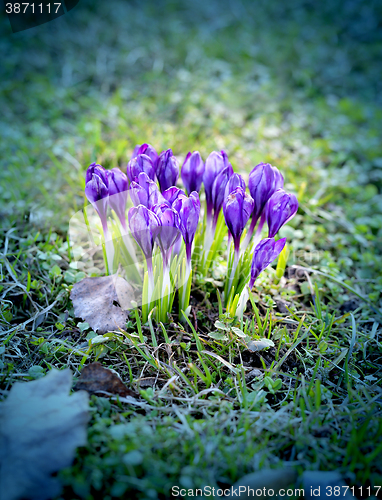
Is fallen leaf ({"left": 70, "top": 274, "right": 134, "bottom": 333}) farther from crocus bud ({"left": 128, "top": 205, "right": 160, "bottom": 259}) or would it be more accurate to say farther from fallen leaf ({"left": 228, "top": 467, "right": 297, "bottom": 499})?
fallen leaf ({"left": 228, "top": 467, "right": 297, "bottom": 499})

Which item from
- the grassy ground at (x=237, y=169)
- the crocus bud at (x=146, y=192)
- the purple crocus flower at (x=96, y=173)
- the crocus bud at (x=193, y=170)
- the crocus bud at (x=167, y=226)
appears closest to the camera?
the grassy ground at (x=237, y=169)

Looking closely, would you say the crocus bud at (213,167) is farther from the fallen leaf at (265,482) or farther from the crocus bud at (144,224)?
the fallen leaf at (265,482)

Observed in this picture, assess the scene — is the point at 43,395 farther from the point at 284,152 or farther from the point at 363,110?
the point at 363,110

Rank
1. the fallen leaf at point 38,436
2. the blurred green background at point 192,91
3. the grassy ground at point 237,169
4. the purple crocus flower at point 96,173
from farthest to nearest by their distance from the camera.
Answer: the blurred green background at point 192,91
the purple crocus flower at point 96,173
the grassy ground at point 237,169
the fallen leaf at point 38,436

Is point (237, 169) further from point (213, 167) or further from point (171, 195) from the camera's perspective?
point (171, 195)

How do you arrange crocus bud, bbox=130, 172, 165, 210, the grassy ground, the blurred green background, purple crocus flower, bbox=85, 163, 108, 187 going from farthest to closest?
the blurred green background
purple crocus flower, bbox=85, 163, 108, 187
crocus bud, bbox=130, 172, 165, 210
the grassy ground

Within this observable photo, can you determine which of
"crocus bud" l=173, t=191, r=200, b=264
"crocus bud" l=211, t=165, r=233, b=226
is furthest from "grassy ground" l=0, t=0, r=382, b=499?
"crocus bud" l=173, t=191, r=200, b=264

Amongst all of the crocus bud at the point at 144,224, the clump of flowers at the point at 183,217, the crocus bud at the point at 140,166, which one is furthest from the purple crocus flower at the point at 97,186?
the crocus bud at the point at 144,224

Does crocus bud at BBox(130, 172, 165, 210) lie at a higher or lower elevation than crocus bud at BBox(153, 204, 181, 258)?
higher
